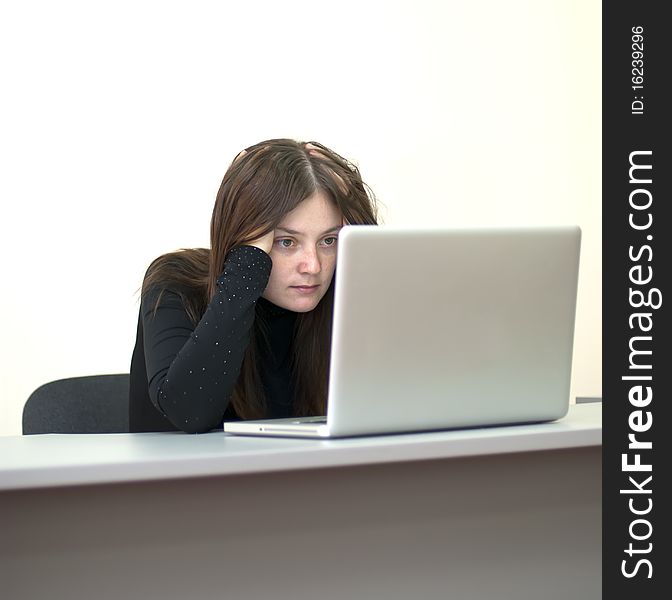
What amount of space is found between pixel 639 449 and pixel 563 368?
0.47ft

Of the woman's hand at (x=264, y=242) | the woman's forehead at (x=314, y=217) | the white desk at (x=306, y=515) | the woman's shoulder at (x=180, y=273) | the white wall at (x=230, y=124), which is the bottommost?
the white desk at (x=306, y=515)

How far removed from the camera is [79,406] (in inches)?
71.9

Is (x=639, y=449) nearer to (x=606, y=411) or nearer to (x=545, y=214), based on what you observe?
(x=606, y=411)

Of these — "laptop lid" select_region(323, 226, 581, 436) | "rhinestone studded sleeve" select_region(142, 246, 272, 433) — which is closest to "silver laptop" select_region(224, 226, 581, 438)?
"laptop lid" select_region(323, 226, 581, 436)

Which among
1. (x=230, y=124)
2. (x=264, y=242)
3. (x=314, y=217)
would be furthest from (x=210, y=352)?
(x=230, y=124)

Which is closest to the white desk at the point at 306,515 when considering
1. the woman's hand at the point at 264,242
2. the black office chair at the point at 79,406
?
the woman's hand at the point at 264,242

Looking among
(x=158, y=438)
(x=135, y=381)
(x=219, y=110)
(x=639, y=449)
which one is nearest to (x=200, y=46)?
(x=219, y=110)

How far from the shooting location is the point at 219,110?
303 centimetres

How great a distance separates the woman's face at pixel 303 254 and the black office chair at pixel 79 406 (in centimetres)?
44

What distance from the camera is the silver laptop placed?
3.58ft

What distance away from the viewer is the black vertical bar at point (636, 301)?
1.12 metres

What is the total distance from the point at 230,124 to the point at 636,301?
2022 mm

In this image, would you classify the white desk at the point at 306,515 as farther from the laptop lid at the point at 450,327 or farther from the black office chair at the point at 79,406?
the black office chair at the point at 79,406

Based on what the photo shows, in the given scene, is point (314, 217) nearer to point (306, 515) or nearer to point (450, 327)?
point (450, 327)
